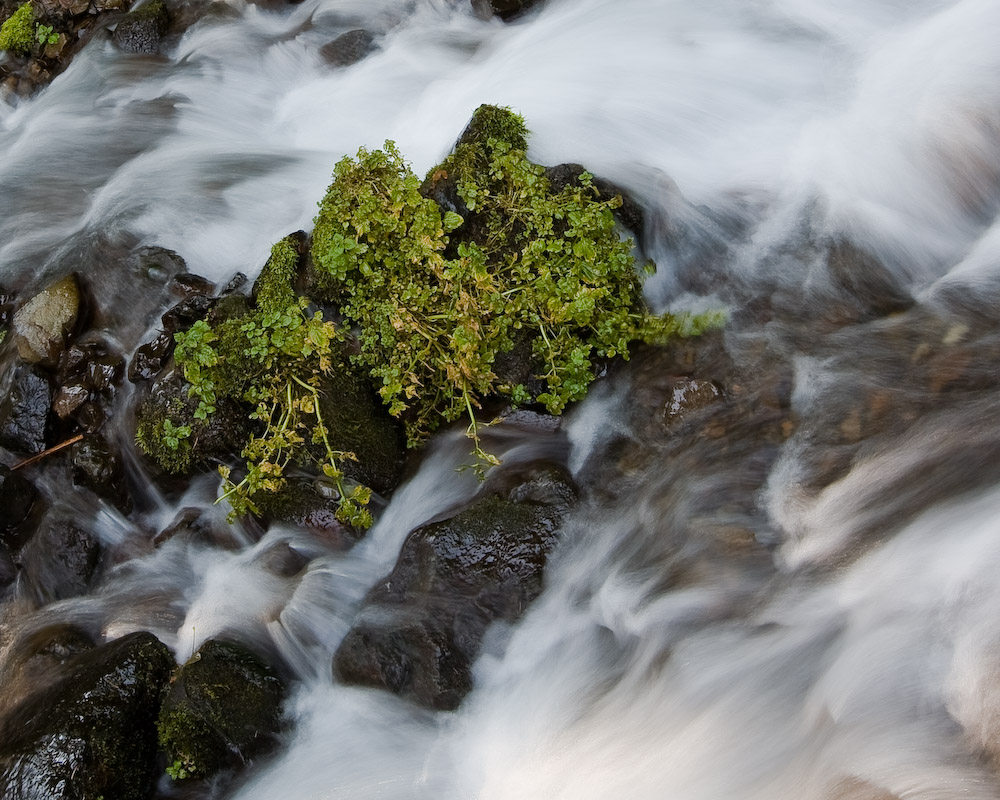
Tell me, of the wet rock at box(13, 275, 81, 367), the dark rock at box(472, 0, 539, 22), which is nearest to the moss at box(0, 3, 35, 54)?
the wet rock at box(13, 275, 81, 367)

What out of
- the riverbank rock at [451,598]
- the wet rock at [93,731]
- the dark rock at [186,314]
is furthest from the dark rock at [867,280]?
the wet rock at [93,731]

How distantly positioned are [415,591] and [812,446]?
82.7 inches

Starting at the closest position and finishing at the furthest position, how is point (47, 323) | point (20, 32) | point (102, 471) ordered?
point (102, 471) < point (47, 323) < point (20, 32)

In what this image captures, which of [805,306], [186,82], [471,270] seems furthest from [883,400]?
[186,82]

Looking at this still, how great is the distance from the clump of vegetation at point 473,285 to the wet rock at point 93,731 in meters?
1.84

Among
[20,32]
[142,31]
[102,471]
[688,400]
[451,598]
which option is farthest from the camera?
[20,32]

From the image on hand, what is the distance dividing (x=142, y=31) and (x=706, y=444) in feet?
23.0

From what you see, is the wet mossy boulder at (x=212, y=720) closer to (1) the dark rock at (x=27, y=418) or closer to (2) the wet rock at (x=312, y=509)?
(2) the wet rock at (x=312, y=509)

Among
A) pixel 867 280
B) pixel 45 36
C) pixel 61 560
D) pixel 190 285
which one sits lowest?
pixel 61 560

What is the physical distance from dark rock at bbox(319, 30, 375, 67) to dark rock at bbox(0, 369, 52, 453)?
3.90m

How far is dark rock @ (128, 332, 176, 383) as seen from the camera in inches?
207

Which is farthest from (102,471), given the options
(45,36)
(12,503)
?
(45,36)

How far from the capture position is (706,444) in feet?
13.9

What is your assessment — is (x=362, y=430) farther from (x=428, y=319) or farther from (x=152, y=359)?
(x=152, y=359)
